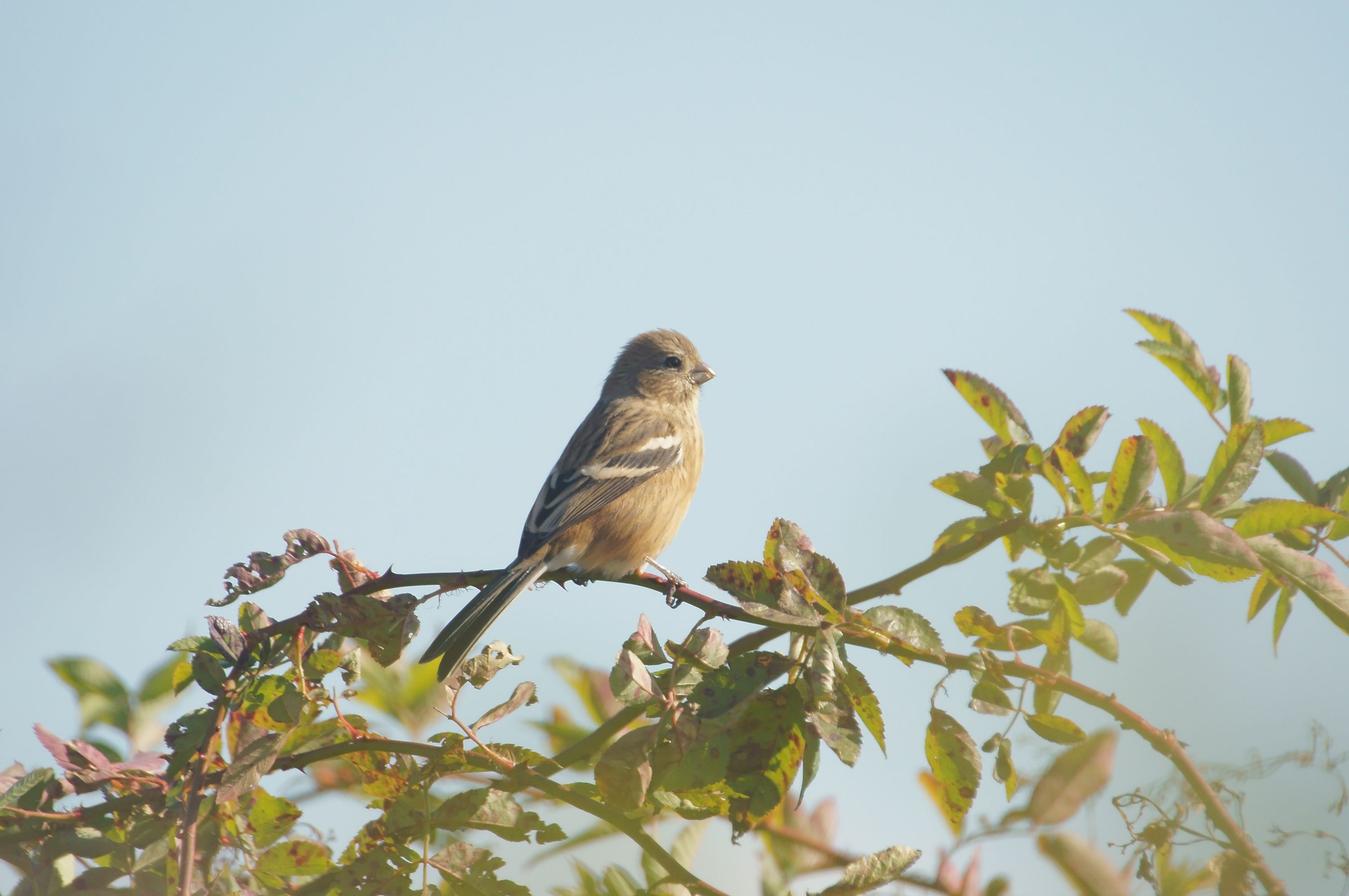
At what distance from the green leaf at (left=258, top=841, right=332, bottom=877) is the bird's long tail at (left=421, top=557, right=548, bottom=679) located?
47 centimetres

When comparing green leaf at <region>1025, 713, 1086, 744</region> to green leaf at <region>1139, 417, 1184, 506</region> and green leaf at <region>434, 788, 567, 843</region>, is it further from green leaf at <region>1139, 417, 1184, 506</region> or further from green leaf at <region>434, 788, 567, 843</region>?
green leaf at <region>434, 788, 567, 843</region>

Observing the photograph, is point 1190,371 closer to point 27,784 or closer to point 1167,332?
point 1167,332

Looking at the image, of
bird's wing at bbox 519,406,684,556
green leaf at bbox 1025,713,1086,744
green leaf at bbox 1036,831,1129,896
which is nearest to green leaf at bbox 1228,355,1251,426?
green leaf at bbox 1025,713,1086,744

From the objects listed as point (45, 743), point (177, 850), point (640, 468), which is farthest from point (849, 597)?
point (640, 468)

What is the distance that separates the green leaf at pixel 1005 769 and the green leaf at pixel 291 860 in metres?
1.37

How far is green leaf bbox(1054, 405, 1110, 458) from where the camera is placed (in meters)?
2.17

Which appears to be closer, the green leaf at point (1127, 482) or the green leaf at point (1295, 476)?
the green leaf at point (1127, 482)

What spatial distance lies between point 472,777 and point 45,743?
89 cm

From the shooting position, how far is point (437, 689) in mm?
2721

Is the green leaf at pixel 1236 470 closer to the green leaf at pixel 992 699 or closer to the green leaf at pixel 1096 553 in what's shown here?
the green leaf at pixel 1096 553

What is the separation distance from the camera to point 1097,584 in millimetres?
2199

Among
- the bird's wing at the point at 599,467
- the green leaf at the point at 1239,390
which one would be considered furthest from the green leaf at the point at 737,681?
the bird's wing at the point at 599,467

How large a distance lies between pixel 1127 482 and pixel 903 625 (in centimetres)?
56

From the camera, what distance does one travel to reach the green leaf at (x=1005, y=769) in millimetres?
1944
